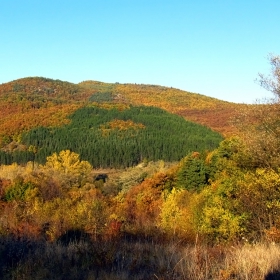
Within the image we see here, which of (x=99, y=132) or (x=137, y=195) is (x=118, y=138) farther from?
(x=137, y=195)

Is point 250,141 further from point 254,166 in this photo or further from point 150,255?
point 150,255

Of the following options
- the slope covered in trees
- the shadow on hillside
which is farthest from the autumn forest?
the slope covered in trees

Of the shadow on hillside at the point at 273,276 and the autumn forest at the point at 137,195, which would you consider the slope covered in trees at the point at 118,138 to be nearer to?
the autumn forest at the point at 137,195

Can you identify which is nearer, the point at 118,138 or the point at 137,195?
the point at 137,195

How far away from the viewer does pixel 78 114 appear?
172625mm

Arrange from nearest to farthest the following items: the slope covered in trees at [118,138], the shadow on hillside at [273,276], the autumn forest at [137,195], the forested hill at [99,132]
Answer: the shadow on hillside at [273,276]
the autumn forest at [137,195]
the slope covered in trees at [118,138]
the forested hill at [99,132]

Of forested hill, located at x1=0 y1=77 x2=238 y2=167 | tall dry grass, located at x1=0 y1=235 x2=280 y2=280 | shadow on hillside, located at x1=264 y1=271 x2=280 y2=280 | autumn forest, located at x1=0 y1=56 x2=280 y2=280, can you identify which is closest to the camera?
shadow on hillside, located at x1=264 y1=271 x2=280 y2=280

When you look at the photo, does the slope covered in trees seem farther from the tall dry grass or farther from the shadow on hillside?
the shadow on hillside

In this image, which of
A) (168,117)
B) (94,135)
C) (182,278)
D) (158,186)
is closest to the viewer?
(182,278)

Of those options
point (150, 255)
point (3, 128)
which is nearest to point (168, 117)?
point (3, 128)

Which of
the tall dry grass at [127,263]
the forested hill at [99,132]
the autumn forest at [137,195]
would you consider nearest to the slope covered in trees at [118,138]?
the forested hill at [99,132]

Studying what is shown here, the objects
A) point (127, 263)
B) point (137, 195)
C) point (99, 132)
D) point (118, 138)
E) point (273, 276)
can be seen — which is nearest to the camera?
point (273, 276)

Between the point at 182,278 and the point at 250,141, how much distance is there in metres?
16.3

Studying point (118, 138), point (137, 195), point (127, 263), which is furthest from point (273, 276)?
point (118, 138)
